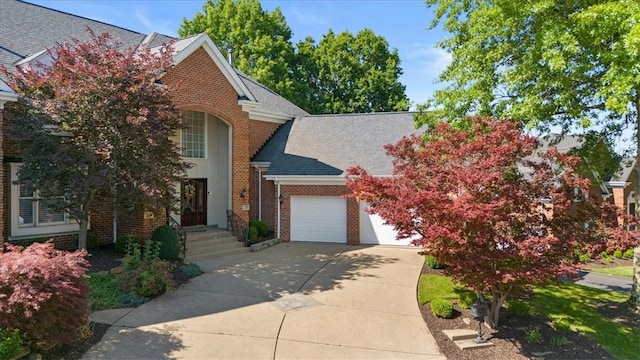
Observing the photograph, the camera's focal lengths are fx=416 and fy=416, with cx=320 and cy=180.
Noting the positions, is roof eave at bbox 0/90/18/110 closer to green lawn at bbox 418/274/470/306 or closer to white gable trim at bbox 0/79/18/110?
white gable trim at bbox 0/79/18/110

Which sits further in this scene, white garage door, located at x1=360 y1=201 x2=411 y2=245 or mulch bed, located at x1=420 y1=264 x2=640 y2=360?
white garage door, located at x1=360 y1=201 x2=411 y2=245

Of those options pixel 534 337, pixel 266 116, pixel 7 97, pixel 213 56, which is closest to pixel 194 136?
pixel 213 56

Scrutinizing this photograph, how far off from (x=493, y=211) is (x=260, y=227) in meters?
12.1

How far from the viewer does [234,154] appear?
697 inches

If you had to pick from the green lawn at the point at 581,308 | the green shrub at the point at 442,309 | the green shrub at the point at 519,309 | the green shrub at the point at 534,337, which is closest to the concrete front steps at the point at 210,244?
the green lawn at the point at 581,308

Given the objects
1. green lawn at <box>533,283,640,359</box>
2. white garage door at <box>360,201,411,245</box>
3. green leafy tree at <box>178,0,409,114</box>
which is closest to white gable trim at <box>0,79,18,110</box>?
white garage door at <box>360,201,411,245</box>

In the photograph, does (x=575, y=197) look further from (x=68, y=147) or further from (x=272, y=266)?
(x=68, y=147)

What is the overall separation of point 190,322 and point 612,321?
10.9 m

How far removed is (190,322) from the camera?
899 centimetres

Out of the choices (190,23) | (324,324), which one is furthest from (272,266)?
(190,23)

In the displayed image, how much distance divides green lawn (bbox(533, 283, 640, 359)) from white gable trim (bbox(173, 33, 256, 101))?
13.3m

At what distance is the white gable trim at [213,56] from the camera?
49.4 ft

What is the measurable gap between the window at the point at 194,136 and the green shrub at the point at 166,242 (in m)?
5.03

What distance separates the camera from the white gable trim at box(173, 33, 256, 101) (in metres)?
15.1
